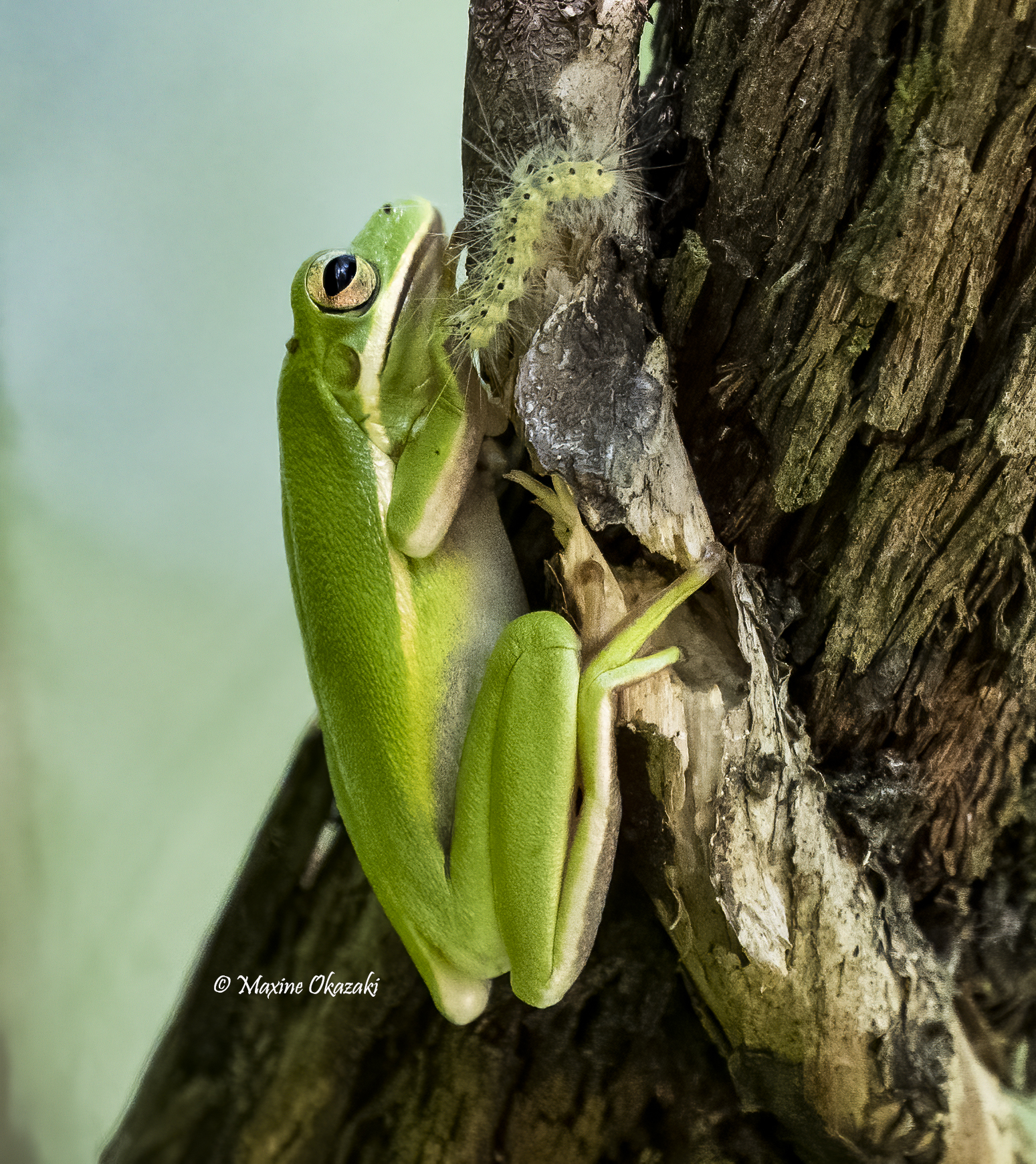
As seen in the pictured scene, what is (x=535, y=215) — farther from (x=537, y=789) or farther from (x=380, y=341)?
(x=537, y=789)

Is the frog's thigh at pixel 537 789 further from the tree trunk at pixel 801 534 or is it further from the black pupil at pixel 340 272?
the black pupil at pixel 340 272

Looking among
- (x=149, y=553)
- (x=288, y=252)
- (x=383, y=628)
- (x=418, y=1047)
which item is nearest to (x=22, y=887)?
(x=149, y=553)

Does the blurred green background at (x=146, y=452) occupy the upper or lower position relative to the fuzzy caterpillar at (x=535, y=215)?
lower

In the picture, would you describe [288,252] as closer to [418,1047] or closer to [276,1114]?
[418,1047]

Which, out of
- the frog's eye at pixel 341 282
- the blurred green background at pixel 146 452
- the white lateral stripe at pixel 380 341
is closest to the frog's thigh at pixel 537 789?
the white lateral stripe at pixel 380 341

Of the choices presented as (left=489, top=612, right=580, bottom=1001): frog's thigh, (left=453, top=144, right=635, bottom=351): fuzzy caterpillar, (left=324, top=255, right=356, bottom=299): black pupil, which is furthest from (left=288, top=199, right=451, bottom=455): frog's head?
(left=489, top=612, right=580, bottom=1001): frog's thigh

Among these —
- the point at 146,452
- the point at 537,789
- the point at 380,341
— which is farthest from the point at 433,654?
the point at 146,452
